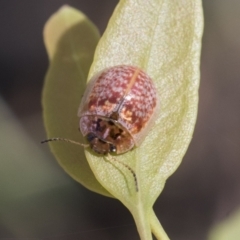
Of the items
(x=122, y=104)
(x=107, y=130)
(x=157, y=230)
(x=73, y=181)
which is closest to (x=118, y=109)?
(x=122, y=104)

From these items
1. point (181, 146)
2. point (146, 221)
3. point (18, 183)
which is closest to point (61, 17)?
point (181, 146)

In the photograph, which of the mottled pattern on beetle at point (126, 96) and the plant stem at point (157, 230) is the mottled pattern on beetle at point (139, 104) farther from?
the plant stem at point (157, 230)

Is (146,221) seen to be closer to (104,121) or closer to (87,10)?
(104,121)

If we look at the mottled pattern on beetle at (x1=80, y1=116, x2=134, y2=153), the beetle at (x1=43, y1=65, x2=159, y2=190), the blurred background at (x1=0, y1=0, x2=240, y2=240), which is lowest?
the blurred background at (x1=0, y1=0, x2=240, y2=240)

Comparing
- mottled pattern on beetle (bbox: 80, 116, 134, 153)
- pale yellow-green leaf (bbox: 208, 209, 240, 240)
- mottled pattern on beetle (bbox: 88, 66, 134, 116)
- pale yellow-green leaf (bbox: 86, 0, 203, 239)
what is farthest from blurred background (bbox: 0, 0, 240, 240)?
pale yellow-green leaf (bbox: 86, 0, 203, 239)

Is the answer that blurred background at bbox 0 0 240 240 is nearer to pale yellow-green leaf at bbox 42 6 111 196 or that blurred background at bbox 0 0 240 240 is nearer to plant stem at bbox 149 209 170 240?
pale yellow-green leaf at bbox 42 6 111 196

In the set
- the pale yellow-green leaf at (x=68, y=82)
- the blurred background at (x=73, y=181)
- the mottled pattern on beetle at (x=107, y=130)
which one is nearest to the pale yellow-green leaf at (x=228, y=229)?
the blurred background at (x=73, y=181)
